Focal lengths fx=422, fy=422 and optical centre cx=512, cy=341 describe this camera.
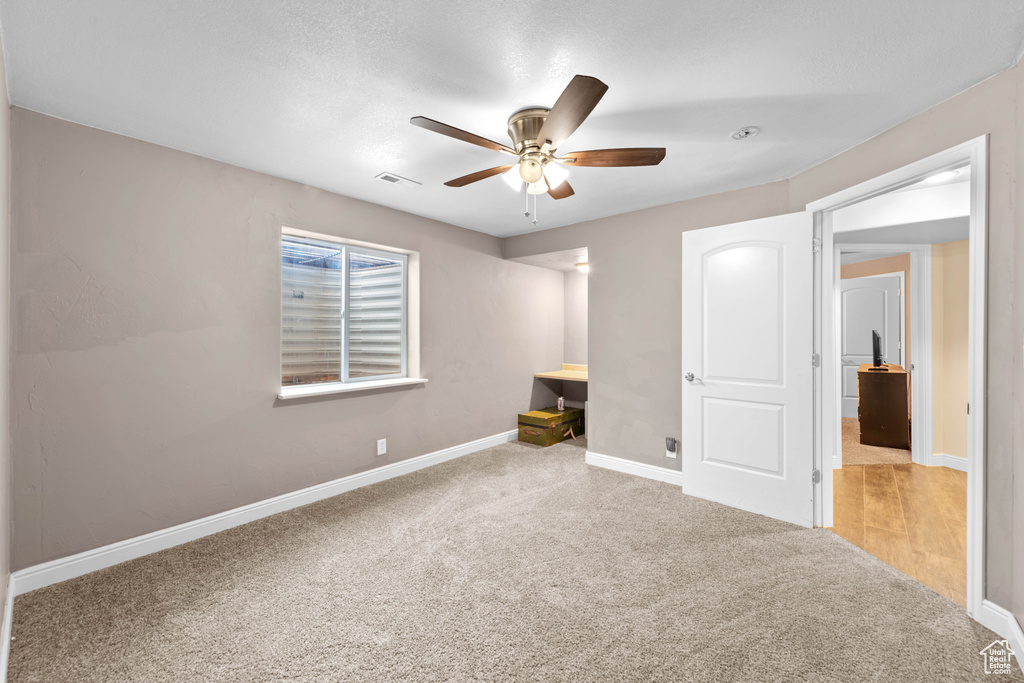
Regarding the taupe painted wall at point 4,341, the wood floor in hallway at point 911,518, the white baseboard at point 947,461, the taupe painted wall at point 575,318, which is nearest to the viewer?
the taupe painted wall at point 4,341

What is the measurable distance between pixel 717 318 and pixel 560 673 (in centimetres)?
244

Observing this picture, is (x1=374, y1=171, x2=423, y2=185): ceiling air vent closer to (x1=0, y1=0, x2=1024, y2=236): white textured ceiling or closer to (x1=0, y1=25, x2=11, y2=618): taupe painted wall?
(x1=0, y1=0, x2=1024, y2=236): white textured ceiling

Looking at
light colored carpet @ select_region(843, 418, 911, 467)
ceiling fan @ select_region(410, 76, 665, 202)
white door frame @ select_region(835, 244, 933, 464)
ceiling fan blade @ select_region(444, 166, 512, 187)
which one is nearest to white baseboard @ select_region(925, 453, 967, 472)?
white door frame @ select_region(835, 244, 933, 464)

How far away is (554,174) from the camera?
215 cm

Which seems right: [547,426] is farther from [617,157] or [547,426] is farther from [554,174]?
[617,157]

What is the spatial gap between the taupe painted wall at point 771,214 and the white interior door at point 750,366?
25 cm

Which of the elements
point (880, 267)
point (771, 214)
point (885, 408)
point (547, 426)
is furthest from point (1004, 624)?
point (880, 267)

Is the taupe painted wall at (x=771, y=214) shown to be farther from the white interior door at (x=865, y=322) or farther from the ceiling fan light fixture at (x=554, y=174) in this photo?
the white interior door at (x=865, y=322)

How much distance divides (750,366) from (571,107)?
7.34ft

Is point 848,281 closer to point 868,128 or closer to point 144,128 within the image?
point 868,128

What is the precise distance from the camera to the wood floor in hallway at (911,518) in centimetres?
221

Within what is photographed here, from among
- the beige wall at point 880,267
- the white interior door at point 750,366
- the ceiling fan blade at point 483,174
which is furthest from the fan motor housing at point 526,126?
the beige wall at point 880,267

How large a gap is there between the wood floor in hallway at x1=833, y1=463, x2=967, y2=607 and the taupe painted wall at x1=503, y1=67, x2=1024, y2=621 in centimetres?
49

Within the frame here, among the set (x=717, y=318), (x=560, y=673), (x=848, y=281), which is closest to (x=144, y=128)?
(x=560, y=673)
